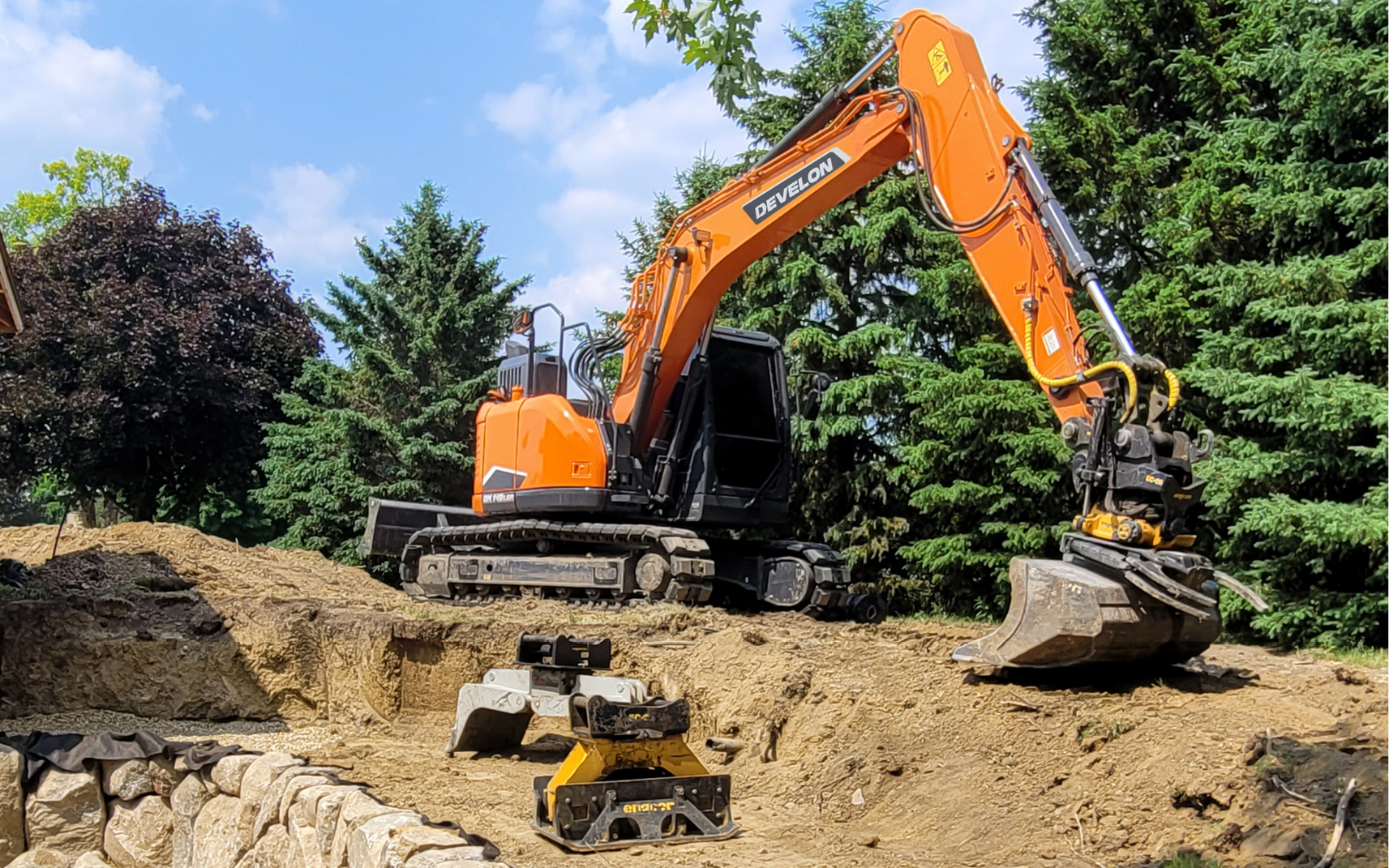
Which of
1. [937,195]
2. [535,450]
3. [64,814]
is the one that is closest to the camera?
[64,814]

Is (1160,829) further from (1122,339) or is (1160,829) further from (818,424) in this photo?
(818,424)

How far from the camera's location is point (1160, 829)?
504 cm

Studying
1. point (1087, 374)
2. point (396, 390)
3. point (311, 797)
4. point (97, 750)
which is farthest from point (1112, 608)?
point (396, 390)

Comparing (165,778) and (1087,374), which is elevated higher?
(1087,374)

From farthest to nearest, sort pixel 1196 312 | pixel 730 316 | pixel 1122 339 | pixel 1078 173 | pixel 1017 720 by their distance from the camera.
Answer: pixel 730 316 < pixel 1078 173 < pixel 1196 312 < pixel 1122 339 < pixel 1017 720

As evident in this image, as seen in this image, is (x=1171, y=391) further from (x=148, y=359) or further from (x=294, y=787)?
(x=148, y=359)

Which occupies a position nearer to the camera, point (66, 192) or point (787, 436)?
point (787, 436)

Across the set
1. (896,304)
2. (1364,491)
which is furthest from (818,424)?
(1364,491)

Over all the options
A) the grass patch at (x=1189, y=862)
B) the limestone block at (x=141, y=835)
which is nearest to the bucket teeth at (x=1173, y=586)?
the grass patch at (x=1189, y=862)

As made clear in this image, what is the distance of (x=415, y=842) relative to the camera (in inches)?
189

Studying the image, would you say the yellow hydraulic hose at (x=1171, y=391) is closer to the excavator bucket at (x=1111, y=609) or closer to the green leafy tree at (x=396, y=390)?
the excavator bucket at (x=1111, y=609)

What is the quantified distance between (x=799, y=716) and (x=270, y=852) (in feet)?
10.1

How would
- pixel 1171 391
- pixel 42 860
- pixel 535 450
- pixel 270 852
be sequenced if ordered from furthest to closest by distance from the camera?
pixel 535 450
pixel 42 860
pixel 1171 391
pixel 270 852

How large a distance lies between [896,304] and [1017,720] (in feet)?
37.2
